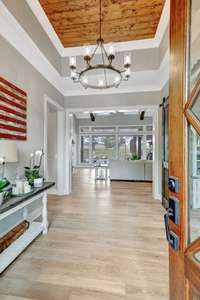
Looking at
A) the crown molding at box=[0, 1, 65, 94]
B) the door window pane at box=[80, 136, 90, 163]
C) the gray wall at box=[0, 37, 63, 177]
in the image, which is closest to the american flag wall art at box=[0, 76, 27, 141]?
the gray wall at box=[0, 37, 63, 177]

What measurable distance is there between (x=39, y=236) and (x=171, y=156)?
2503 millimetres

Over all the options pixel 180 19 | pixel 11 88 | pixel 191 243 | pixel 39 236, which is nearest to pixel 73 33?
pixel 11 88

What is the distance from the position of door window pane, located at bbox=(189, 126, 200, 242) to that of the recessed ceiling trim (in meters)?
3.50

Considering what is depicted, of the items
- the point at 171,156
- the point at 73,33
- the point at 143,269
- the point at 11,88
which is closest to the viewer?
the point at 171,156

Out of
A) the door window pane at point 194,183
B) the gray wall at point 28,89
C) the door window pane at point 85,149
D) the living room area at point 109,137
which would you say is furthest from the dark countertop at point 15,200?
the door window pane at point 85,149

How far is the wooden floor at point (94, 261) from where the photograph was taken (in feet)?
5.25

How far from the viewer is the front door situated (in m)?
0.66

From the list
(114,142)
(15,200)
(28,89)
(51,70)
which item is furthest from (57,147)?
→ (114,142)

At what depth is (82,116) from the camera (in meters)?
12.8

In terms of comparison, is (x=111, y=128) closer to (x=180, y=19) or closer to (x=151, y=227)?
(x=151, y=227)

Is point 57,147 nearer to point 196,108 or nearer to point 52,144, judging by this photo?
point 52,144

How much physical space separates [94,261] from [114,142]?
10752 mm

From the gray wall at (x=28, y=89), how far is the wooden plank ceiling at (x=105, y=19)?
46.1 inches

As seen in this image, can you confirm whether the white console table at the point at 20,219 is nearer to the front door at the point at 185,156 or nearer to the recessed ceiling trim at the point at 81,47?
the front door at the point at 185,156
